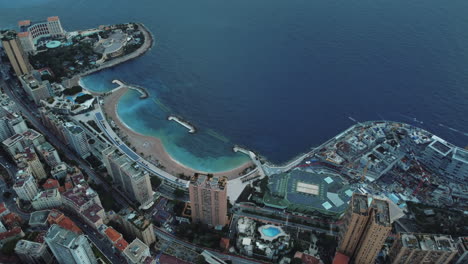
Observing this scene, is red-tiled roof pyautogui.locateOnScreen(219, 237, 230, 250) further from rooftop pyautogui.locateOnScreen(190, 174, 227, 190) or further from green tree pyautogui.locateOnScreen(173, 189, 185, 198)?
green tree pyautogui.locateOnScreen(173, 189, 185, 198)

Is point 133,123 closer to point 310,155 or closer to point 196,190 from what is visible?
point 196,190

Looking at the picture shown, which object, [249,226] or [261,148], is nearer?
[249,226]

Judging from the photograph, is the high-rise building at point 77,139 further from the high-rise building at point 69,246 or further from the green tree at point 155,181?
the high-rise building at point 69,246

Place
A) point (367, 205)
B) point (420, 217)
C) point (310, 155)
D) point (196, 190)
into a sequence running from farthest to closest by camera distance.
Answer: point (310, 155), point (420, 217), point (196, 190), point (367, 205)

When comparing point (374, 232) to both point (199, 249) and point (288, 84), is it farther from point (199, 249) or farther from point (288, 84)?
point (288, 84)

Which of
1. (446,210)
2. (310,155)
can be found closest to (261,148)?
(310,155)

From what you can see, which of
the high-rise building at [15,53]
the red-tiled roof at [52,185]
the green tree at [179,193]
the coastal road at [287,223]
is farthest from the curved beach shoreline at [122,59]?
the coastal road at [287,223]

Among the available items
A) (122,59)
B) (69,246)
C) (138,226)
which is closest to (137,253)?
(138,226)
